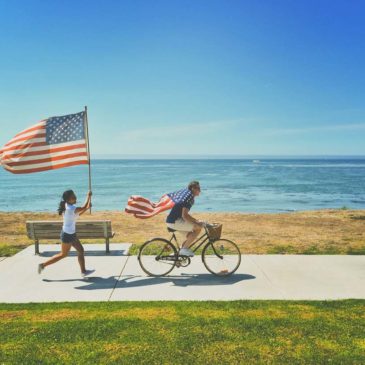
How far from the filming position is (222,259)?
25.2ft

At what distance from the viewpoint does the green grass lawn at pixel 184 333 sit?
436cm

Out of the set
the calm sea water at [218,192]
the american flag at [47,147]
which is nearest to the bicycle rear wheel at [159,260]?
the american flag at [47,147]

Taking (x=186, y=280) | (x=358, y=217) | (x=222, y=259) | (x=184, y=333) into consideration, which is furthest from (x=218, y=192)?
(x=184, y=333)

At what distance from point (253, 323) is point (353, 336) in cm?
126

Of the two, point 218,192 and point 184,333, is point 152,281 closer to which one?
point 184,333

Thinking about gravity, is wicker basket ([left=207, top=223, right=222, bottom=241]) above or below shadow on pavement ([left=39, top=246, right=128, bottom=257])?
above

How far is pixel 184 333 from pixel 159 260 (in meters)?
2.83

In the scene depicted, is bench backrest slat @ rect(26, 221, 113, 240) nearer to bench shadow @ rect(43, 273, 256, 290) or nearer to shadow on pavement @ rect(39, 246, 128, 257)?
shadow on pavement @ rect(39, 246, 128, 257)

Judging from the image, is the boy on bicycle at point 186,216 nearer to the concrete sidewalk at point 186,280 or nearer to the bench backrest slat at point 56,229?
the concrete sidewalk at point 186,280

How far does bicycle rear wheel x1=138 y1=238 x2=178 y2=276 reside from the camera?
761 centimetres

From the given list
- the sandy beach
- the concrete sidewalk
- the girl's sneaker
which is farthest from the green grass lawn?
the sandy beach

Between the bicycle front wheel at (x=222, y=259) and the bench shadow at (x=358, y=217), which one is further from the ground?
the bicycle front wheel at (x=222, y=259)

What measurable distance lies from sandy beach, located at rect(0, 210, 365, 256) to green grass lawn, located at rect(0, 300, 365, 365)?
4.22 meters

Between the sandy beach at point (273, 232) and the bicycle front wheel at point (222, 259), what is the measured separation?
222 cm
